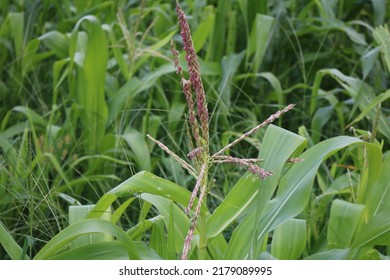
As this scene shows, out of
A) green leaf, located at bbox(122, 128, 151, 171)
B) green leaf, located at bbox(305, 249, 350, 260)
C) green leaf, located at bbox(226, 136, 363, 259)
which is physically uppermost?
green leaf, located at bbox(226, 136, 363, 259)

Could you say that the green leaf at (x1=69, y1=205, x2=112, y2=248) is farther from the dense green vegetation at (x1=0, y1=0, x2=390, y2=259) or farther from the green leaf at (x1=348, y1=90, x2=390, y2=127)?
the green leaf at (x1=348, y1=90, x2=390, y2=127)

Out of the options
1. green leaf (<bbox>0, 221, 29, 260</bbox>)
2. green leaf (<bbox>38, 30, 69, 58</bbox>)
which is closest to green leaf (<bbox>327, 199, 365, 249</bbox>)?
green leaf (<bbox>0, 221, 29, 260</bbox>)

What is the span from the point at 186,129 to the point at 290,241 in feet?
1.60

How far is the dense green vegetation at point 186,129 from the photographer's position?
4.22 ft

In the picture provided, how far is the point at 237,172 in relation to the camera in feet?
6.67

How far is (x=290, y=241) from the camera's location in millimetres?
1451

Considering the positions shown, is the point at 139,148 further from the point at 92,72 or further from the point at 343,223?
the point at 343,223

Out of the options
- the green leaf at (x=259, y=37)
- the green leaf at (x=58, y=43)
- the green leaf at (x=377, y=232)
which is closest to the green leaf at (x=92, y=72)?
the green leaf at (x=58, y=43)

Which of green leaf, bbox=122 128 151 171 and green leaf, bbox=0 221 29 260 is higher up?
green leaf, bbox=0 221 29 260

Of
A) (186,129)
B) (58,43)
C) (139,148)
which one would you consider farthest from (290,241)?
(58,43)

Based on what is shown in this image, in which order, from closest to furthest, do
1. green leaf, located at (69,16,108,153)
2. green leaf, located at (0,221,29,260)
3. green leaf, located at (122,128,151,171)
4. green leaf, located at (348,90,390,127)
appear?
green leaf, located at (0,221,29,260) → green leaf, located at (348,90,390,127) → green leaf, located at (122,128,151,171) → green leaf, located at (69,16,108,153)

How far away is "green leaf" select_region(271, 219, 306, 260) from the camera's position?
144 centimetres
